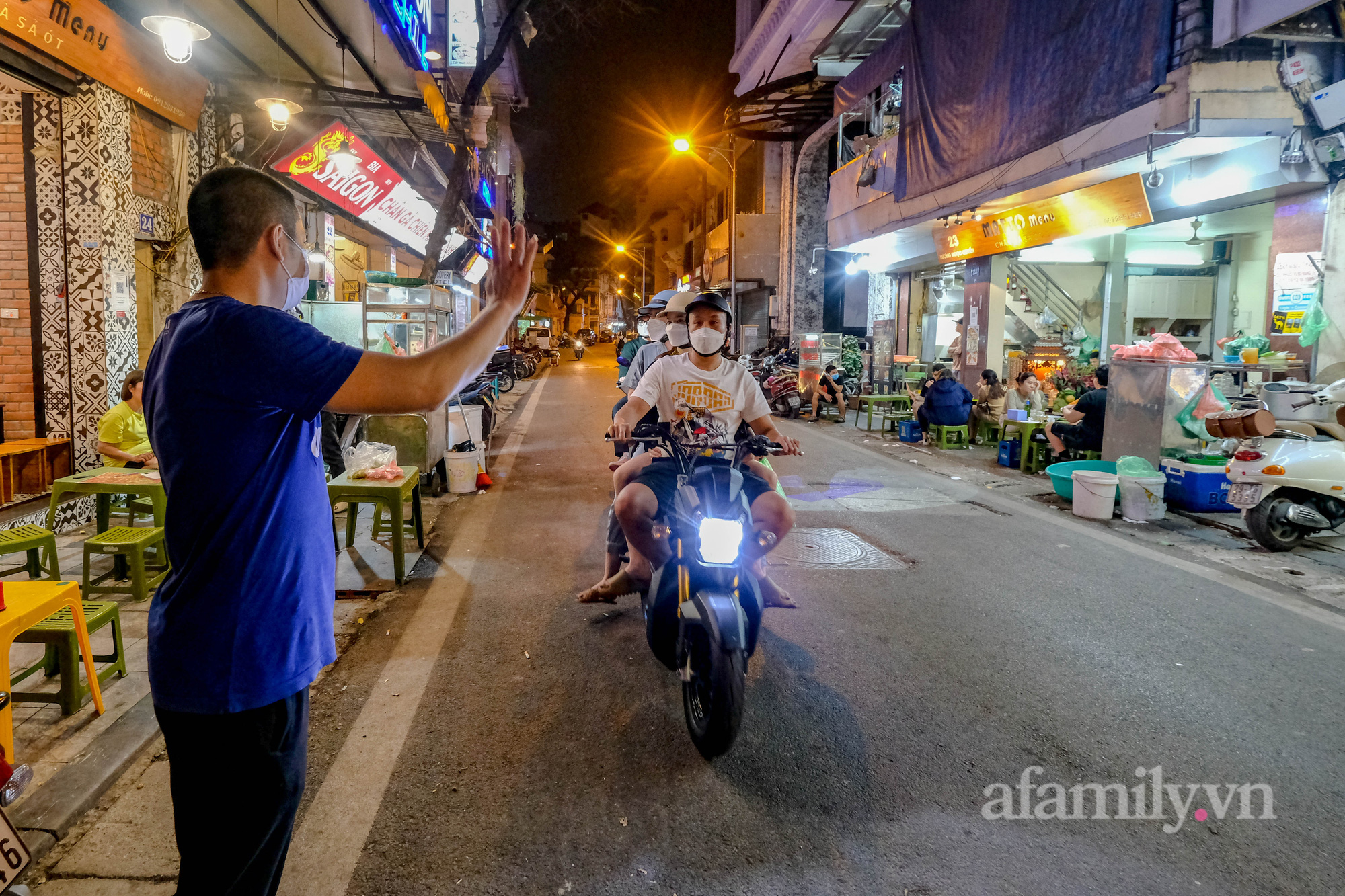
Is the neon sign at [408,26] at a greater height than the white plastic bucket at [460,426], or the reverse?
the neon sign at [408,26]

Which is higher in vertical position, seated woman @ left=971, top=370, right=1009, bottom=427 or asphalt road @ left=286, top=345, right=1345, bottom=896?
seated woman @ left=971, top=370, right=1009, bottom=427

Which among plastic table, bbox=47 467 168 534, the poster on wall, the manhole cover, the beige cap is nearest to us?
plastic table, bbox=47 467 168 534

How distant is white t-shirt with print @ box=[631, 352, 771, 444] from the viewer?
4852mm

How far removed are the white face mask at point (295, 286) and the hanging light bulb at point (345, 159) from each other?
10216mm

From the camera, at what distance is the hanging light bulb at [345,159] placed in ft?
36.2

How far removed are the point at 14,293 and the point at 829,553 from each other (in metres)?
7.69

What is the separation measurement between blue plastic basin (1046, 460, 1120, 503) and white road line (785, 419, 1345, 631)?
0.41 m

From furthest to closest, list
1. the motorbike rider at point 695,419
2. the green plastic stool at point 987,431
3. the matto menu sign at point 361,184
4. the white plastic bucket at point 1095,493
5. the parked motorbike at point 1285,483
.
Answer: the green plastic stool at point 987,431, the matto menu sign at point 361,184, the white plastic bucket at point 1095,493, the parked motorbike at point 1285,483, the motorbike rider at point 695,419

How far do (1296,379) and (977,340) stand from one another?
738 centimetres

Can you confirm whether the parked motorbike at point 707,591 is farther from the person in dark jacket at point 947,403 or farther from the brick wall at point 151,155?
the person in dark jacket at point 947,403

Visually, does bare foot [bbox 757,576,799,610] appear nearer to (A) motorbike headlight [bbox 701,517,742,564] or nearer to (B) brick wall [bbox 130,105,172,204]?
(A) motorbike headlight [bbox 701,517,742,564]

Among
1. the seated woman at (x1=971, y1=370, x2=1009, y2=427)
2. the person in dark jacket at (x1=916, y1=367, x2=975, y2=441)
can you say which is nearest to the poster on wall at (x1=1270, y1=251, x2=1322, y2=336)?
the seated woman at (x1=971, y1=370, x2=1009, y2=427)

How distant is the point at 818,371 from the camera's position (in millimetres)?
19109

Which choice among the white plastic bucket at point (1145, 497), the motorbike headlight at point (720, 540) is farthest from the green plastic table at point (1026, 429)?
the motorbike headlight at point (720, 540)
